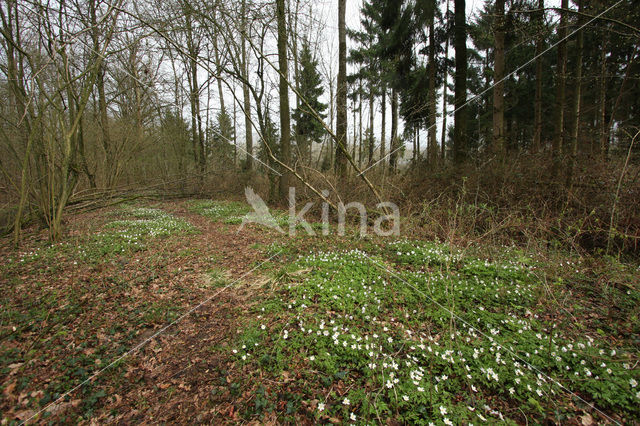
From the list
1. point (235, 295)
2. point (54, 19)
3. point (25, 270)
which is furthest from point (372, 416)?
point (54, 19)

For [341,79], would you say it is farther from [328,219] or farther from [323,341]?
[323,341]

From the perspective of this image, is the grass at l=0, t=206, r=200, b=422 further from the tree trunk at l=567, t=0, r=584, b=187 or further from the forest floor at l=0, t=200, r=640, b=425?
the tree trunk at l=567, t=0, r=584, b=187

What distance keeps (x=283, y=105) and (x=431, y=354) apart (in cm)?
1033

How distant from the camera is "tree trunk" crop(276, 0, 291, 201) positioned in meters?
9.49

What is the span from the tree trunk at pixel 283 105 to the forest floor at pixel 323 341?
21.5 feet

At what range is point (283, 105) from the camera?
34.6 feet

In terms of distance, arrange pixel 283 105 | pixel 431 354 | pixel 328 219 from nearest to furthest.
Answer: pixel 431 354 → pixel 328 219 → pixel 283 105

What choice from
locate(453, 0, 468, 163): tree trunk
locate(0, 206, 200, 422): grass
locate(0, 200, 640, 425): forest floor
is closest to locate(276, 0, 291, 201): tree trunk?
locate(0, 206, 200, 422): grass

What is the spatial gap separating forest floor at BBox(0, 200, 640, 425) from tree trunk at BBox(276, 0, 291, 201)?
656 cm

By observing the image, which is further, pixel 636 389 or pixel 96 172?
pixel 96 172

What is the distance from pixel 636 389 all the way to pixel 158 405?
3908mm

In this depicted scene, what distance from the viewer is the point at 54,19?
19.3 feet

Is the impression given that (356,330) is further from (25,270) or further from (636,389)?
(25,270)

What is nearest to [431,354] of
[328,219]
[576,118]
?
[328,219]
